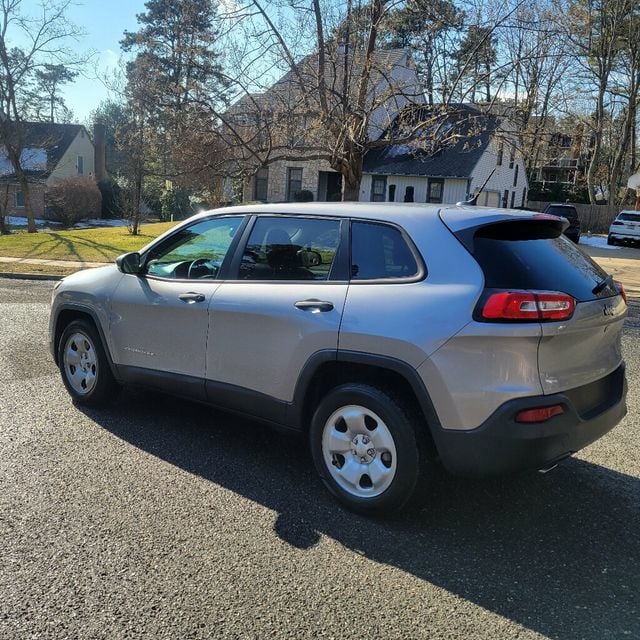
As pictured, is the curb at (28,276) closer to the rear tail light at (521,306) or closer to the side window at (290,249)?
the side window at (290,249)

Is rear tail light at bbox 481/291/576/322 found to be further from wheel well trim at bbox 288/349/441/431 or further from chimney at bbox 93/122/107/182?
chimney at bbox 93/122/107/182

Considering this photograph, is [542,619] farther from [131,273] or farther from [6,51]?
[6,51]

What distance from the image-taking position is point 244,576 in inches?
113

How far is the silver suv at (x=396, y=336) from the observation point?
299 cm

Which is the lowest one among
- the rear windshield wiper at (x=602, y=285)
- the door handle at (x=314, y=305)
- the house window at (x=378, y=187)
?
the door handle at (x=314, y=305)

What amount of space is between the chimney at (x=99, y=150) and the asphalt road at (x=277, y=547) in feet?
171

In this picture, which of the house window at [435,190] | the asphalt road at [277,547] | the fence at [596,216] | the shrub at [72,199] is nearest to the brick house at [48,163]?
the shrub at [72,199]

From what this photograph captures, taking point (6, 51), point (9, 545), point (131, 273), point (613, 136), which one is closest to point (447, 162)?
point (613, 136)

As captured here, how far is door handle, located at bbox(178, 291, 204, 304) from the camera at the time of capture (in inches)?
163

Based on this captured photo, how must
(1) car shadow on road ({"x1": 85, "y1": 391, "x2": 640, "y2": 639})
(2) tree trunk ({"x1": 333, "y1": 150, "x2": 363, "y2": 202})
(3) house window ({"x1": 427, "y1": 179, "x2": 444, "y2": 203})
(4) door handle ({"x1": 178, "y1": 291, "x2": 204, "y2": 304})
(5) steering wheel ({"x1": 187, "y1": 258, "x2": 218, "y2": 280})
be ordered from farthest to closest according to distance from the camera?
(3) house window ({"x1": 427, "y1": 179, "x2": 444, "y2": 203})
(2) tree trunk ({"x1": 333, "y1": 150, "x2": 363, "y2": 202})
(5) steering wheel ({"x1": 187, "y1": 258, "x2": 218, "y2": 280})
(4) door handle ({"x1": 178, "y1": 291, "x2": 204, "y2": 304})
(1) car shadow on road ({"x1": 85, "y1": 391, "x2": 640, "y2": 639})

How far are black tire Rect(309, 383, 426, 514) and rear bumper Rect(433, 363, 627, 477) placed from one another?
177 millimetres

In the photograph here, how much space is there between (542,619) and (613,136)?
44226mm

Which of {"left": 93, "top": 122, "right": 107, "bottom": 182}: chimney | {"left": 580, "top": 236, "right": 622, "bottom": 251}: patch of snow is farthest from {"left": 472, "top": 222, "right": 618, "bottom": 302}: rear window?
{"left": 93, "top": 122, "right": 107, "bottom": 182}: chimney

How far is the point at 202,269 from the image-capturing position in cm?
436
